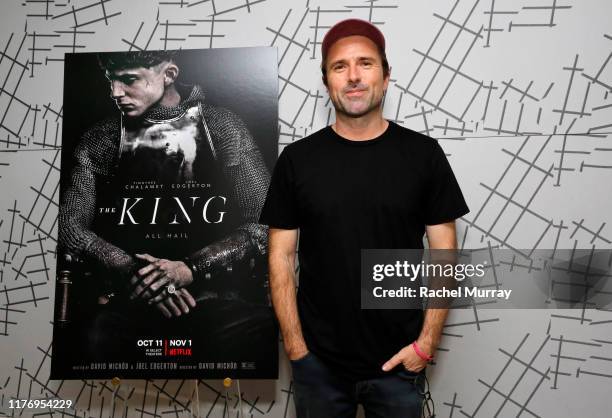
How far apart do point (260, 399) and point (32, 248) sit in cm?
129

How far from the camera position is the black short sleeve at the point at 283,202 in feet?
4.99

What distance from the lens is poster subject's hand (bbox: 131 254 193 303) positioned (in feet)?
5.98

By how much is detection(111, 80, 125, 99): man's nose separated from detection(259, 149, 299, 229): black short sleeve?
2.67ft

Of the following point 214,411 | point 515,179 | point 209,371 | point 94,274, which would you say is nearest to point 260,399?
point 214,411

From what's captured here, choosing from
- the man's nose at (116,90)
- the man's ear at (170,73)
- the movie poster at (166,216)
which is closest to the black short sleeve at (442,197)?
the movie poster at (166,216)

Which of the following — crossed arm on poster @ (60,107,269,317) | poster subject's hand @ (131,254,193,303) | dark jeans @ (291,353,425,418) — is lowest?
dark jeans @ (291,353,425,418)

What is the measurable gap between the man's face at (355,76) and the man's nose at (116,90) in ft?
2.95

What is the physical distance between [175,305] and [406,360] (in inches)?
36.5

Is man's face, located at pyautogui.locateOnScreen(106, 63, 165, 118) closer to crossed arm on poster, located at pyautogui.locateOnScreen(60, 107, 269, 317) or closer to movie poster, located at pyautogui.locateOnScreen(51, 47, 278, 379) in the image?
movie poster, located at pyautogui.locateOnScreen(51, 47, 278, 379)

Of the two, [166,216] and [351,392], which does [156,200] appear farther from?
[351,392]

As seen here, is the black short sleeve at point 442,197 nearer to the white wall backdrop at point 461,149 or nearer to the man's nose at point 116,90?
the white wall backdrop at point 461,149

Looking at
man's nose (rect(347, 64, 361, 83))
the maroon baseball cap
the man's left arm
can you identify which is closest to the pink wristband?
the man's left arm

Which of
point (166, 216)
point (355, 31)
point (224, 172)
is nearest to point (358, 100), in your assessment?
point (355, 31)
